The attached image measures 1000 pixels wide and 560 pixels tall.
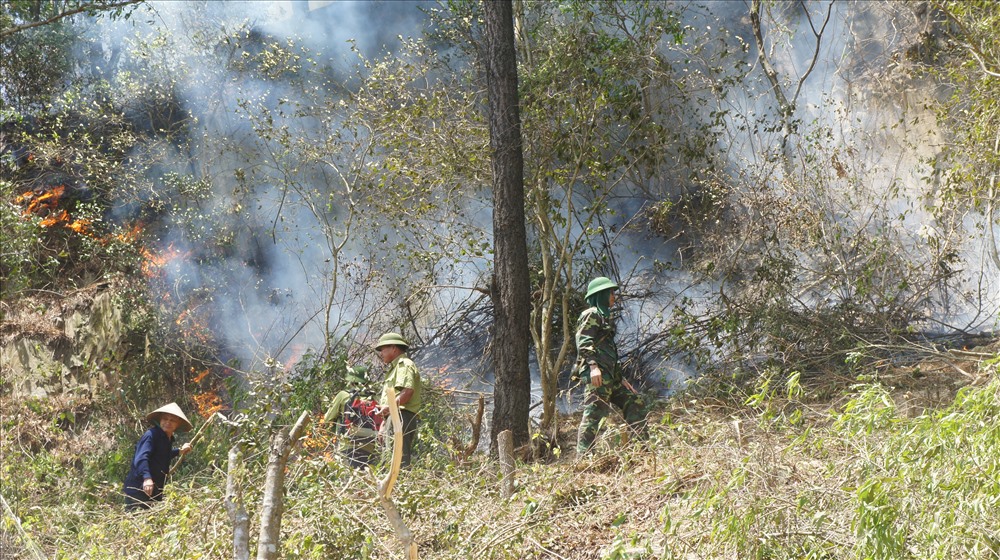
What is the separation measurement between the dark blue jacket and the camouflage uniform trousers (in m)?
3.34

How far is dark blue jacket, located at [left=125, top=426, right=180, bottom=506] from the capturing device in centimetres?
704

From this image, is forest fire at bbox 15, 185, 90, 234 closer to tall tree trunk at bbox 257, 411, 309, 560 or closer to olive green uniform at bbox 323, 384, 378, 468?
olive green uniform at bbox 323, 384, 378, 468

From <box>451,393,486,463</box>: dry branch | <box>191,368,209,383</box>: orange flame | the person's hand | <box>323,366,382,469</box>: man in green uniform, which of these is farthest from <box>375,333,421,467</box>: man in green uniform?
<box>191,368,209,383</box>: orange flame

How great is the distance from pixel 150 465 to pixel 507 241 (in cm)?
348

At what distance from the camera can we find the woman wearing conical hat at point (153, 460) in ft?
22.9

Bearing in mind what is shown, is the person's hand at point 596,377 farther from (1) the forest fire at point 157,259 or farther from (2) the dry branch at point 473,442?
(1) the forest fire at point 157,259

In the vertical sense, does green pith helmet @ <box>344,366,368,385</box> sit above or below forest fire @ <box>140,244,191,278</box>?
below

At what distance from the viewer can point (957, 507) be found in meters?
3.60

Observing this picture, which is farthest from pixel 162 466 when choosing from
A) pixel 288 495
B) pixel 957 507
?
pixel 957 507

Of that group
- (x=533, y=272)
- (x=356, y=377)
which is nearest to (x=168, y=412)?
(x=356, y=377)

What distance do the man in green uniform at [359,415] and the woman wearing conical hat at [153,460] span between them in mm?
1297

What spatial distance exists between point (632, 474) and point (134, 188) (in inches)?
398

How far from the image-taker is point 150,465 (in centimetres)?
711

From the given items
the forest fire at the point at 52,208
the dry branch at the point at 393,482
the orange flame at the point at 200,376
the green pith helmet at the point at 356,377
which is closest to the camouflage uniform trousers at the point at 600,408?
the green pith helmet at the point at 356,377
